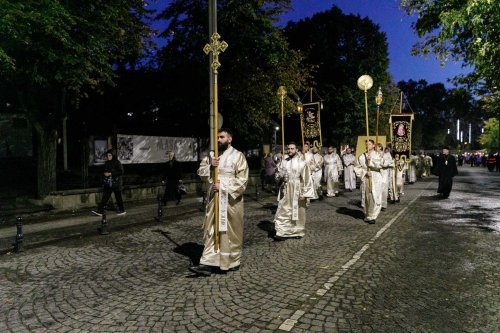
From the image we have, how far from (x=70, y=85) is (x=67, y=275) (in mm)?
6519

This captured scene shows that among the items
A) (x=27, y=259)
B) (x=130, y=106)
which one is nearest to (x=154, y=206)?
(x=27, y=259)

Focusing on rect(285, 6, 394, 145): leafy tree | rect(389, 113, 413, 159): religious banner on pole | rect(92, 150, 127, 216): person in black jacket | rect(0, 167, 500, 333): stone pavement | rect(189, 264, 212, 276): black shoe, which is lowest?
rect(0, 167, 500, 333): stone pavement

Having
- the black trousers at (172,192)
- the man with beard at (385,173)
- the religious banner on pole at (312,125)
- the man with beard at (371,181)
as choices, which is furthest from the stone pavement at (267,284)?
the religious banner on pole at (312,125)

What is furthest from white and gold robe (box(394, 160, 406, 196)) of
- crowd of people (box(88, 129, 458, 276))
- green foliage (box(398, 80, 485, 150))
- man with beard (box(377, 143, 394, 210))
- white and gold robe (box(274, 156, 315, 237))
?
green foliage (box(398, 80, 485, 150))

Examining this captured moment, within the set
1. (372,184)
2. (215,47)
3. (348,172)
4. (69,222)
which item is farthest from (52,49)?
(348,172)

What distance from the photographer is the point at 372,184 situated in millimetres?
10078

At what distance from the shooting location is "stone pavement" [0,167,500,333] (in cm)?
402

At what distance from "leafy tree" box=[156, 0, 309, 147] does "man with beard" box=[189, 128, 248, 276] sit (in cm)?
1243

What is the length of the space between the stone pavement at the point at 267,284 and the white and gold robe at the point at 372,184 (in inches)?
35.2

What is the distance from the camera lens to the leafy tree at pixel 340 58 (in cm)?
3161

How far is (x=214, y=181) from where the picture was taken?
5.62 m

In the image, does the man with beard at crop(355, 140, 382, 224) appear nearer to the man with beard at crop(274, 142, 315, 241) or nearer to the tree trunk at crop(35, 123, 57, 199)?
the man with beard at crop(274, 142, 315, 241)

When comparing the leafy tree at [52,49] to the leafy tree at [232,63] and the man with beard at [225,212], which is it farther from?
the man with beard at [225,212]

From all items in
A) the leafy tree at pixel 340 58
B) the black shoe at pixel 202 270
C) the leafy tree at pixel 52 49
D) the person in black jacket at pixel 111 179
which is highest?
the leafy tree at pixel 340 58
